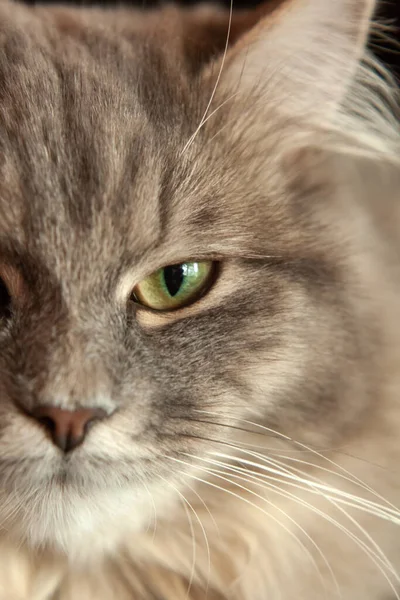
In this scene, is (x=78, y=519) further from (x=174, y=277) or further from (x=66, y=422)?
(x=174, y=277)

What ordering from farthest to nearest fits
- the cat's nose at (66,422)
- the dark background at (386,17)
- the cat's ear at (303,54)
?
1. the dark background at (386,17)
2. the cat's ear at (303,54)
3. the cat's nose at (66,422)

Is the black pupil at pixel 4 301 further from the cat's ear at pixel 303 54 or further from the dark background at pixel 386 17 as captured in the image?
the dark background at pixel 386 17

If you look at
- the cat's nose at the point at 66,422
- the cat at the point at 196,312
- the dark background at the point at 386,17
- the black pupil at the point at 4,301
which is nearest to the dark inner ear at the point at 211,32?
the cat at the point at 196,312

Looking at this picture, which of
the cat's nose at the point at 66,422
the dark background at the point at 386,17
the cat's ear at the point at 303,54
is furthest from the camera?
the dark background at the point at 386,17

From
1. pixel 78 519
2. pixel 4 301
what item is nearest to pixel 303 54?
pixel 4 301

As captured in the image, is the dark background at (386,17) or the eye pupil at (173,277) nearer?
the eye pupil at (173,277)

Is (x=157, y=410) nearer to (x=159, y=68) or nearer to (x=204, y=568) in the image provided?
(x=204, y=568)

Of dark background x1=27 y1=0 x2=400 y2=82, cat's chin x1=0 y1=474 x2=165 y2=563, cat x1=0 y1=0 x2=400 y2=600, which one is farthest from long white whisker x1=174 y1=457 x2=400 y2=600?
dark background x1=27 y1=0 x2=400 y2=82
